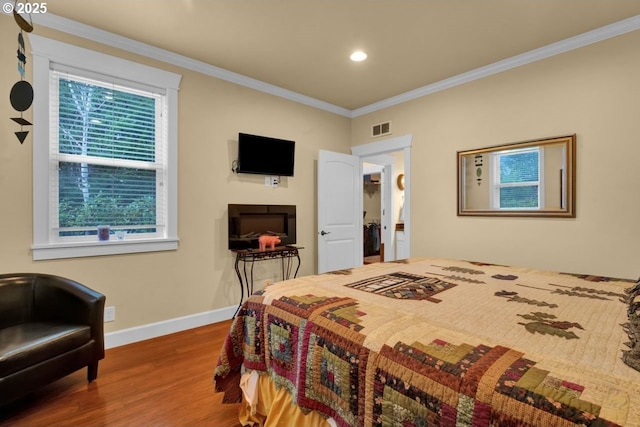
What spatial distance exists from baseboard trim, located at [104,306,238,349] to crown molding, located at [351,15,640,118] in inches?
130

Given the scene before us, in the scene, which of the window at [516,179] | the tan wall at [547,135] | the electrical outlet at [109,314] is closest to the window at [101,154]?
the electrical outlet at [109,314]

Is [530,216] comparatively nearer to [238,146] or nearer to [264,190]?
[264,190]

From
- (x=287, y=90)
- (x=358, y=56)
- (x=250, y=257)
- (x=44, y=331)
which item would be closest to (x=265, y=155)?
(x=287, y=90)

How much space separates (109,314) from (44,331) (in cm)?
77

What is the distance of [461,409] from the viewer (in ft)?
2.73

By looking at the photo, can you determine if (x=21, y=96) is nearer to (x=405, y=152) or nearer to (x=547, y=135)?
(x=405, y=152)

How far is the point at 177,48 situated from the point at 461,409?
11.0ft

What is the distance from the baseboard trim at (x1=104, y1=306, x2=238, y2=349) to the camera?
2.67 m

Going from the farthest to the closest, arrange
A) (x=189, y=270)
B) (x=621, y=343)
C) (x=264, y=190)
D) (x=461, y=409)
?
(x=264, y=190), (x=189, y=270), (x=621, y=343), (x=461, y=409)

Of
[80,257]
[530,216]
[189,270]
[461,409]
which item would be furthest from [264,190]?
[461,409]

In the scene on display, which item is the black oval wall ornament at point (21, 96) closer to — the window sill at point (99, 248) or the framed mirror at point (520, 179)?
the window sill at point (99, 248)

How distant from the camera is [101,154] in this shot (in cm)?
268

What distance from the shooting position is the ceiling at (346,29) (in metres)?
2.25

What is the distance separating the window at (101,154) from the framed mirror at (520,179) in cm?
308
